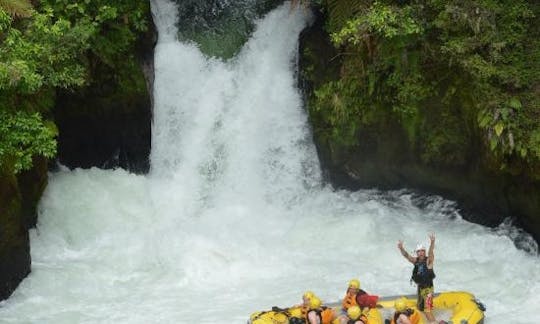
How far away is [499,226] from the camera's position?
11812 mm

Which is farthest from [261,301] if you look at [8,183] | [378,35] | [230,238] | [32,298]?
[378,35]

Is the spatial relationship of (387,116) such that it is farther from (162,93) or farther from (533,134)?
(162,93)

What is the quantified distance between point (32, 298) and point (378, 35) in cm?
719

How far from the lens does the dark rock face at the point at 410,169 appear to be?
11.3 metres

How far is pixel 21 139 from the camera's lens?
385 inches

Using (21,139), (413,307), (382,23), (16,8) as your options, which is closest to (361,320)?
(413,307)

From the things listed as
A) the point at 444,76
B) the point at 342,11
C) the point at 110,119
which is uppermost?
the point at 342,11

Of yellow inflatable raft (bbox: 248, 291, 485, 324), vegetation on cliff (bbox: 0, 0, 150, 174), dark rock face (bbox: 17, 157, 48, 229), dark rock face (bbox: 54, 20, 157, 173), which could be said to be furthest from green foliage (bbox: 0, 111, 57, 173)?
yellow inflatable raft (bbox: 248, 291, 485, 324)

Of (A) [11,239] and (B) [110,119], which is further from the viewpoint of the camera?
(B) [110,119]

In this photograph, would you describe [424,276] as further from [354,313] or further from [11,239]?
[11,239]

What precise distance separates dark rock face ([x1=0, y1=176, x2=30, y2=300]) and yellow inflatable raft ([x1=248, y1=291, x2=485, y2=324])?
13.0 feet

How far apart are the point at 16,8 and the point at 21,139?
83.9 inches

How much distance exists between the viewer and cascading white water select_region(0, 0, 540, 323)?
Result: 34.6ft

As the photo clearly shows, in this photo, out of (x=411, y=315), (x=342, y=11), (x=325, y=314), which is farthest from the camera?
(x=342, y=11)
